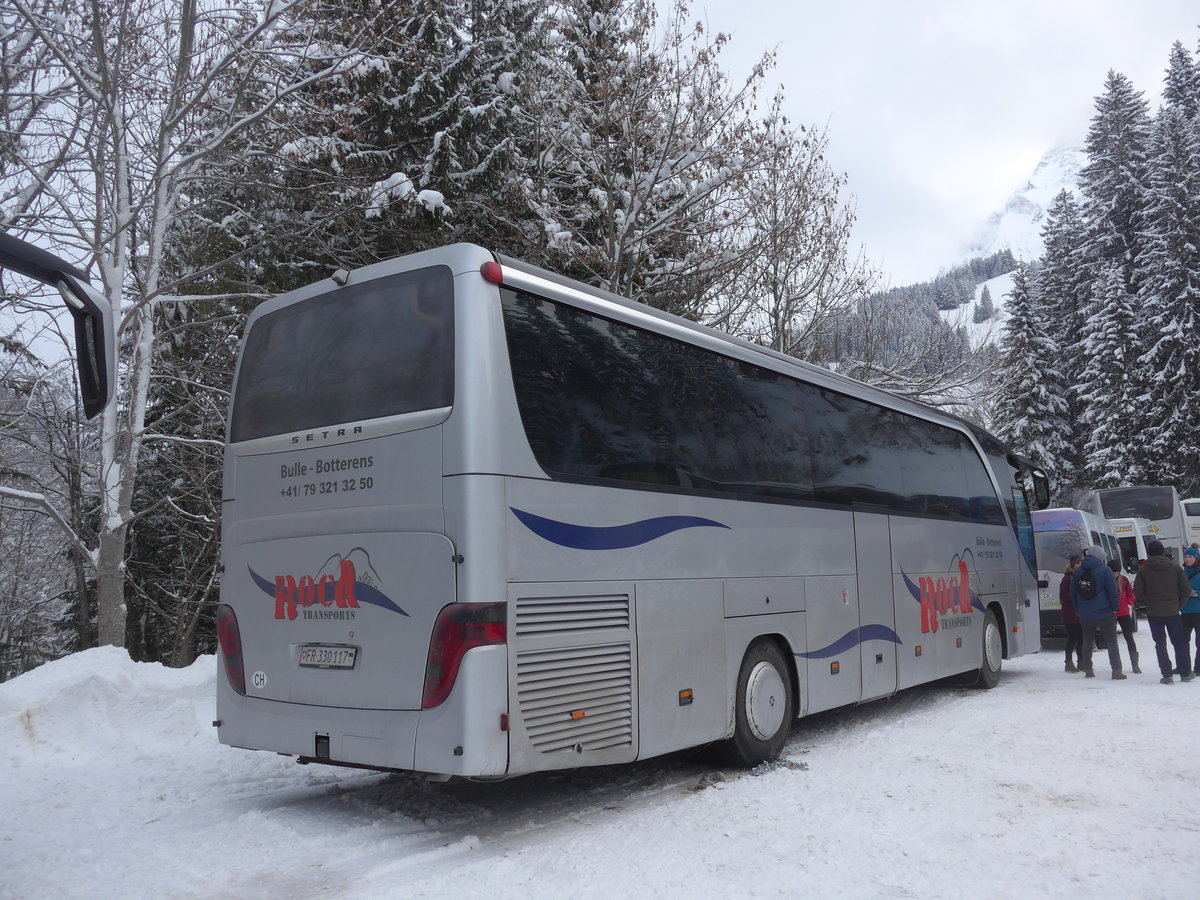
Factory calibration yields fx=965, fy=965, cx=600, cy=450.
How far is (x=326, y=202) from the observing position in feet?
48.1

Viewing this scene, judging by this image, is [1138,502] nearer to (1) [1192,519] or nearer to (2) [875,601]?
(1) [1192,519]

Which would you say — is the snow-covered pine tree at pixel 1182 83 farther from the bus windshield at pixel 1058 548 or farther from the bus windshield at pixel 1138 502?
the bus windshield at pixel 1058 548

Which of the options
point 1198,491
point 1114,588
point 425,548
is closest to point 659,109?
point 1114,588

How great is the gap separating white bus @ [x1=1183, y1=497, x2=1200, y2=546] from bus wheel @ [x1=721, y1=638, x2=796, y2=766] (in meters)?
32.8

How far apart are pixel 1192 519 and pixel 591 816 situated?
1471 inches

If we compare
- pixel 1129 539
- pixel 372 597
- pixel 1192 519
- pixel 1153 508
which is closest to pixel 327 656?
pixel 372 597

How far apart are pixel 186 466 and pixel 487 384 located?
16.2 m

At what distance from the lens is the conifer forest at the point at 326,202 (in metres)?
11.4

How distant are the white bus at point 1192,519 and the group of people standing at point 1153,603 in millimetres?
24761

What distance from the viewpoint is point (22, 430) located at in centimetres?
1630

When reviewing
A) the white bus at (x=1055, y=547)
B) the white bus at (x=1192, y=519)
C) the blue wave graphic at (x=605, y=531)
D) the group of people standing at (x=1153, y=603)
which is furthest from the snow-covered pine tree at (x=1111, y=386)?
the blue wave graphic at (x=605, y=531)

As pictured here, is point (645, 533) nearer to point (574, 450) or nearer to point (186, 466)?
point (574, 450)

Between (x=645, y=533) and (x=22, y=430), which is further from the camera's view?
(x=22, y=430)

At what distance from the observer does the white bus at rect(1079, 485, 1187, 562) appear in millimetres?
33125
